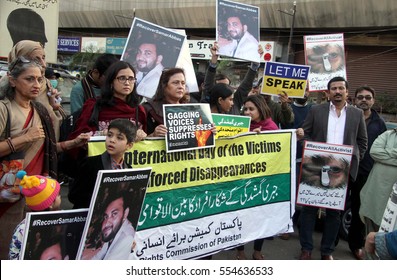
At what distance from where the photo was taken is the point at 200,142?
136 inches

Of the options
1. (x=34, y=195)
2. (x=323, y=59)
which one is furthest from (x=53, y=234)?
(x=323, y=59)

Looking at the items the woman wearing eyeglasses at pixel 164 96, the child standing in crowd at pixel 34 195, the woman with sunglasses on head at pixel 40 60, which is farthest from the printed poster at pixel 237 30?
the child standing in crowd at pixel 34 195

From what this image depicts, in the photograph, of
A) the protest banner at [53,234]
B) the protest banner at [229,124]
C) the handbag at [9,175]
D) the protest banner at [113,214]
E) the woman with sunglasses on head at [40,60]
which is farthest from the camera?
the protest banner at [229,124]

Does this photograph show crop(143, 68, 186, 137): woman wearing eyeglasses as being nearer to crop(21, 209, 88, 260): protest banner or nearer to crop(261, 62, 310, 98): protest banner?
crop(21, 209, 88, 260): protest banner

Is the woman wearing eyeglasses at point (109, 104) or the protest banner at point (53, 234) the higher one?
the woman wearing eyeglasses at point (109, 104)

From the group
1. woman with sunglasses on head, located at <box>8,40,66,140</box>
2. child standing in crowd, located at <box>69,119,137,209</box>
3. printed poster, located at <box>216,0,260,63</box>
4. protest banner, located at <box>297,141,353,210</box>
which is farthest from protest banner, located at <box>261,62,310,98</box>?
child standing in crowd, located at <box>69,119,137,209</box>

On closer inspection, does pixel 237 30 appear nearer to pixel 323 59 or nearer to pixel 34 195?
pixel 323 59

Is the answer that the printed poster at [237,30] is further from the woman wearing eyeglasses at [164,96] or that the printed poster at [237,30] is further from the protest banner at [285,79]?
the woman wearing eyeglasses at [164,96]

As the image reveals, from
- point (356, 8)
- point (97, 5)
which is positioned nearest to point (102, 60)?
point (356, 8)

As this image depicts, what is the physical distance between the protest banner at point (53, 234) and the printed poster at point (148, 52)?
186 cm

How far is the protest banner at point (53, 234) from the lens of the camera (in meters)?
2.05

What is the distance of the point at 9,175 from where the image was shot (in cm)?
249

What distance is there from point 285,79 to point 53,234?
3670 mm

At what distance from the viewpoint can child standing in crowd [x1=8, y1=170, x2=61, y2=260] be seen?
2115 mm
